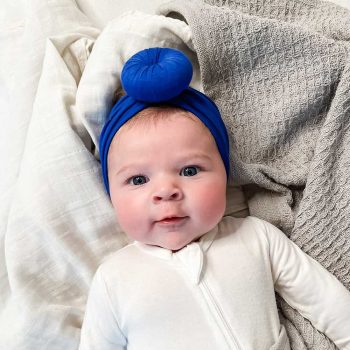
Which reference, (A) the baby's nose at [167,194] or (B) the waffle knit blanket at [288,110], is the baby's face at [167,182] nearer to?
(A) the baby's nose at [167,194]

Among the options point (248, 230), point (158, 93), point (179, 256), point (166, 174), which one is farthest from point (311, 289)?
point (158, 93)

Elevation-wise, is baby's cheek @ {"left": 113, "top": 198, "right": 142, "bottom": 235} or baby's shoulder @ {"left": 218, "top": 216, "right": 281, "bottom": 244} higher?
baby's cheek @ {"left": 113, "top": 198, "right": 142, "bottom": 235}

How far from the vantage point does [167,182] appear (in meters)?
0.80

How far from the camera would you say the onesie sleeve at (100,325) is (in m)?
0.87

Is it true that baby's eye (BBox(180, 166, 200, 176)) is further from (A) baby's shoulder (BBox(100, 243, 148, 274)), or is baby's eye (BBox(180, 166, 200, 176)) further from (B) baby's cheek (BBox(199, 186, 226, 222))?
(A) baby's shoulder (BBox(100, 243, 148, 274))

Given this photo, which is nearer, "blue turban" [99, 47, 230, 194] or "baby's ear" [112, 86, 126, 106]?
"blue turban" [99, 47, 230, 194]

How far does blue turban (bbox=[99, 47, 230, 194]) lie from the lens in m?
0.80

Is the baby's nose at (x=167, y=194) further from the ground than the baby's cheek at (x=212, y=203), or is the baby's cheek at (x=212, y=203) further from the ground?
the baby's nose at (x=167, y=194)

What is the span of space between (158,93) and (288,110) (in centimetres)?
34

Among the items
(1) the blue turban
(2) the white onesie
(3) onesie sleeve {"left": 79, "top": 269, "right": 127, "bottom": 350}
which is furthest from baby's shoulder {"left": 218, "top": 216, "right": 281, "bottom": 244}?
(3) onesie sleeve {"left": 79, "top": 269, "right": 127, "bottom": 350}

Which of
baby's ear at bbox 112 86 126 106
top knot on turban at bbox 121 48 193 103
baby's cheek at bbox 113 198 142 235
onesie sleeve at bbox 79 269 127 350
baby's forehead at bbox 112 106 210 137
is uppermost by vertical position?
top knot on turban at bbox 121 48 193 103

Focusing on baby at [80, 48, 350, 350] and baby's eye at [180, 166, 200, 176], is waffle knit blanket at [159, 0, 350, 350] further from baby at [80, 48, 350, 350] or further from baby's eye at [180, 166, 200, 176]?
baby's eye at [180, 166, 200, 176]

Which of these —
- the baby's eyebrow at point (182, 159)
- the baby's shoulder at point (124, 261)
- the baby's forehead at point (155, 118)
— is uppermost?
the baby's forehead at point (155, 118)

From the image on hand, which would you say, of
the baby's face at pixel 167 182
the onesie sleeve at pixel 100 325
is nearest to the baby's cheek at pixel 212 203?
the baby's face at pixel 167 182
